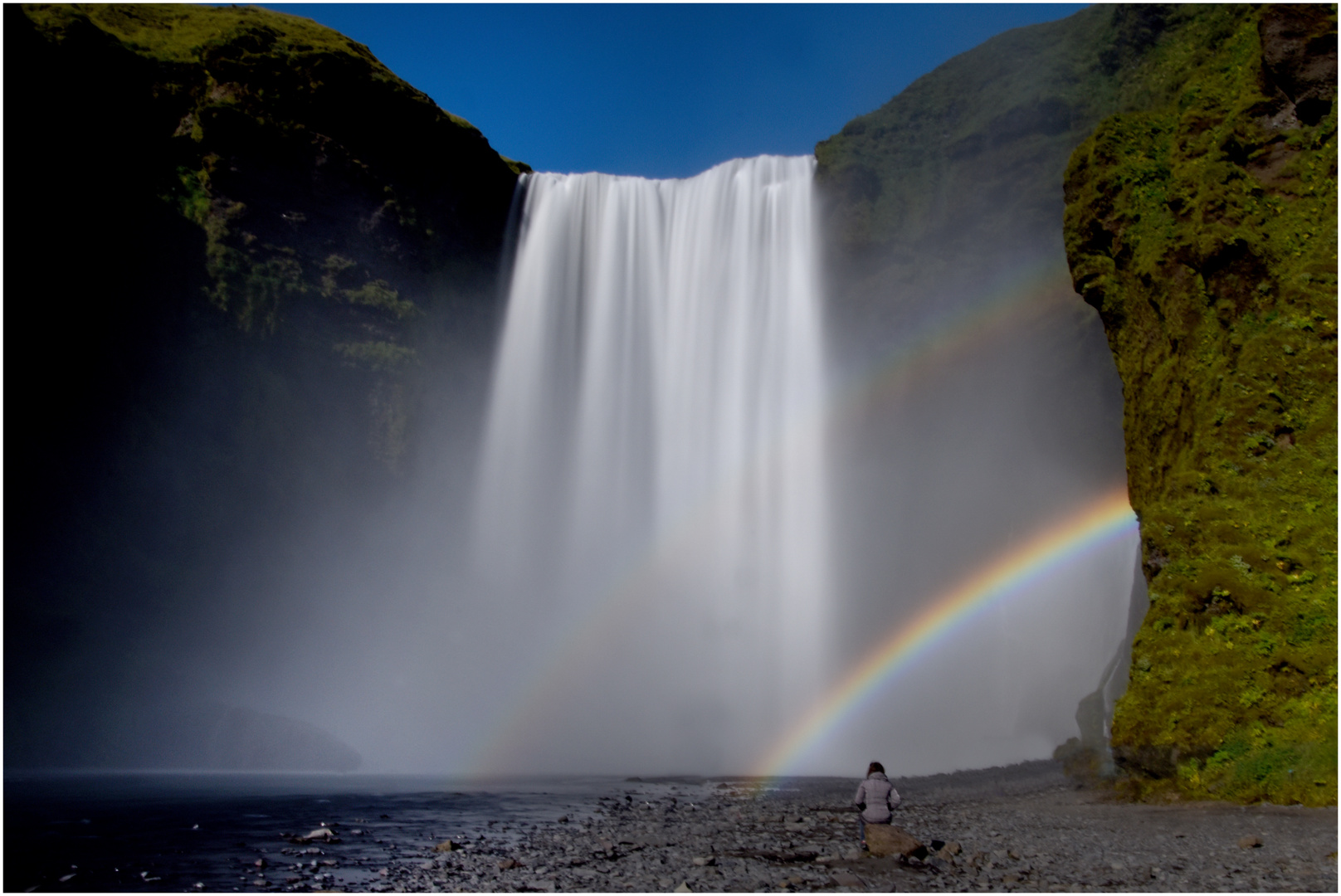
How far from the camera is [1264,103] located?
1977cm

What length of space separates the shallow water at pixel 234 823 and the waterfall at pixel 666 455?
14917 millimetres

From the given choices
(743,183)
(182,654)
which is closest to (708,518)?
(743,183)

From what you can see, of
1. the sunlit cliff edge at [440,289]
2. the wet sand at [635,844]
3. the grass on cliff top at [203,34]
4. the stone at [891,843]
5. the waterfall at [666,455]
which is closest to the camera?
the wet sand at [635,844]

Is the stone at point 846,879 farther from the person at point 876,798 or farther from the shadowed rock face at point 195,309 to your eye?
the shadowed rock face at point 195,309

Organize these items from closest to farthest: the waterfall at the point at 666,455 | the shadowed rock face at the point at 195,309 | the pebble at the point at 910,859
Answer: the pebble at the point at 910,859 → the shadowed rock face at the point at 195,309 → the waterfall at the point at 666,455

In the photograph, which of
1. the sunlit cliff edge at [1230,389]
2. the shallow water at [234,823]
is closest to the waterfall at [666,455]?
the shallow water at [234,823]

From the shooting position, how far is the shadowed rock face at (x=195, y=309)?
30.7 metres

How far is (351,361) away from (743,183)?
2191 cm

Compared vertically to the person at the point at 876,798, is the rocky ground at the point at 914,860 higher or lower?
lower

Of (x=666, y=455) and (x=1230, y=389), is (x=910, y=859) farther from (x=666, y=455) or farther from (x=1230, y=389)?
(x=666, y=455)

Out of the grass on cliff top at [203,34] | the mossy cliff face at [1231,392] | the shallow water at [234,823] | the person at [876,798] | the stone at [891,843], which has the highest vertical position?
the grass on cliff top at [203,34]

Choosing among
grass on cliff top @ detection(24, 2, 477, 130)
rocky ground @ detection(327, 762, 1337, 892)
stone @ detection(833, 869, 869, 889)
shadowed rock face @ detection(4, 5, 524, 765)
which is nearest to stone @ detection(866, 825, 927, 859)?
rocky ground @ detection(327, 762, 1337, 892)

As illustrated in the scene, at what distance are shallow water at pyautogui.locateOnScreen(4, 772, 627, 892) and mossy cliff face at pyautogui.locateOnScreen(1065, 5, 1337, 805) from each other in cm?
1137

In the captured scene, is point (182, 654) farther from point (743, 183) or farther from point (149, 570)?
point (743, 183)
